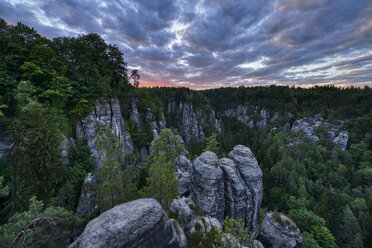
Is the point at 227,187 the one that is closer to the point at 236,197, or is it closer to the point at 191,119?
the point at 236,197

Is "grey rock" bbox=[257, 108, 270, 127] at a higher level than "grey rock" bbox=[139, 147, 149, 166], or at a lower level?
lower

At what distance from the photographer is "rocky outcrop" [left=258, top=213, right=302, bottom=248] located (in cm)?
1671

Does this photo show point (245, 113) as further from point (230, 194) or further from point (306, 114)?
point (230, 194)

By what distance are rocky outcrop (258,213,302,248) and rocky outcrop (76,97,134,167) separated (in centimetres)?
2325

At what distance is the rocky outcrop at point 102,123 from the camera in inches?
884

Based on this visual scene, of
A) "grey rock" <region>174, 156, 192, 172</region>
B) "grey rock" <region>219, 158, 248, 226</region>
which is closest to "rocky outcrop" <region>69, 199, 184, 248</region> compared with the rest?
"grey rock" <region>219, 158, 248, 226</region>

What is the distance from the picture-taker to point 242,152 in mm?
21844

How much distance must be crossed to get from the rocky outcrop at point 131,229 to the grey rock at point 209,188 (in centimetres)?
956

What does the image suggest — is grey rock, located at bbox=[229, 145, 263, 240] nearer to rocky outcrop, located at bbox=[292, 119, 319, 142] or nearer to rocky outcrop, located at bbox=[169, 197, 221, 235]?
rocky outcrop, located at bbox=[169, 197, 221, 235]

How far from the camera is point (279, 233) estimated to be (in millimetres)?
17172

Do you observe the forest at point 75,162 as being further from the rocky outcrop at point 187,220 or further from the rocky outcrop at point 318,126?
the rocky outcrop at point 318,126

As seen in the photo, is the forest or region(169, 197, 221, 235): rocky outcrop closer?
region(169, 197, 221, 235): rocky outcrop

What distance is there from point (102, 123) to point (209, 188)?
21439 mm

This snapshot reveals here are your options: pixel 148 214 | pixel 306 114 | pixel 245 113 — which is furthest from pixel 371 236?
pixel 245 113
